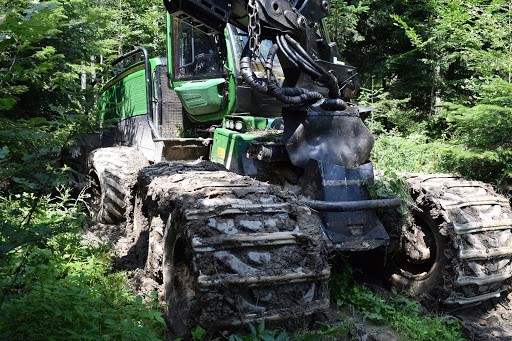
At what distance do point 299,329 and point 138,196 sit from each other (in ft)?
8.82

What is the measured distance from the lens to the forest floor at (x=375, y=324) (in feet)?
11.9

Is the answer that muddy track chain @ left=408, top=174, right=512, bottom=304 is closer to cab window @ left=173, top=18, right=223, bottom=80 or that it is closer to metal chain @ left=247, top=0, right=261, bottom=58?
metal chain @ left=247, top=0, right=261, bottom=58

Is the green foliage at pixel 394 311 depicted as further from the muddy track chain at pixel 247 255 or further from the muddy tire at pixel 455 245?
the muddy track chain at pixel 247 255

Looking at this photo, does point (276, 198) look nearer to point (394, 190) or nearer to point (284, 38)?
point (394, 190)

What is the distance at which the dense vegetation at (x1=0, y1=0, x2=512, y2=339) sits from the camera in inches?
104

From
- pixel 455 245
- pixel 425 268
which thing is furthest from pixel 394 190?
pixel 425 268

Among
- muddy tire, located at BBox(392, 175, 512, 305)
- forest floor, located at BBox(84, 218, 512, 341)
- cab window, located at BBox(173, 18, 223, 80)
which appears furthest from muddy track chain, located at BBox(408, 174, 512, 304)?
cab window, located at BBox(173, 18, 223, 80)

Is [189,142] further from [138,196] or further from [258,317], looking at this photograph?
[258,317]

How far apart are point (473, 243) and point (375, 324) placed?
1.06 meters

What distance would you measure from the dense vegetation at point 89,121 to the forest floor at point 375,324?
0.19 meters

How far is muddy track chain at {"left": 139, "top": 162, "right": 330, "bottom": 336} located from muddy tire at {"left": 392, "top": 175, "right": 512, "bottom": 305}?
154 centimetres

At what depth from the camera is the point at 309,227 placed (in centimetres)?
303

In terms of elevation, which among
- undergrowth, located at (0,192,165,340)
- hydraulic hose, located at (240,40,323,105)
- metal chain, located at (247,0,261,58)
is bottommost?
undergrowth, located at (0,192,165,340)

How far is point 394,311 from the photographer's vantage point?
152 inches
